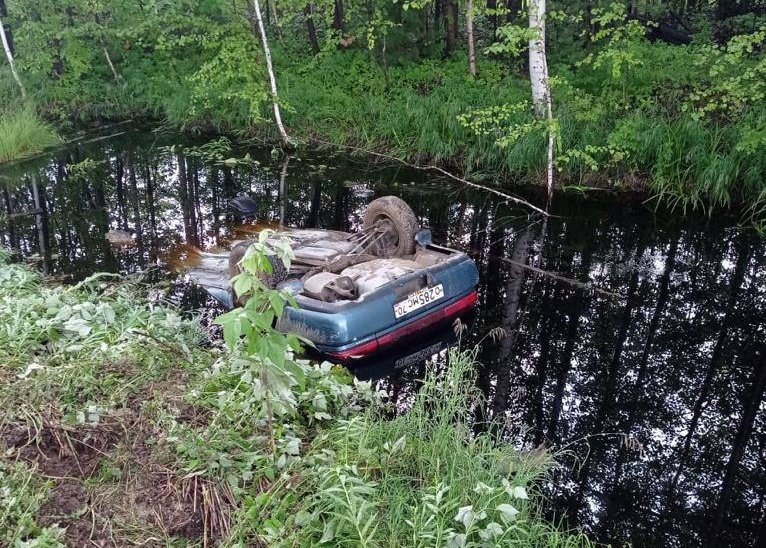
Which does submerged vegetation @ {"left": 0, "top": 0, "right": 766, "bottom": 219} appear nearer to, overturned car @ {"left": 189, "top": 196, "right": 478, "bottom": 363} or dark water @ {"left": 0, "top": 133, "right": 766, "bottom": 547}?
dark water @ {"left": 0, "top": 133, "right": 766, "bottom": 547}

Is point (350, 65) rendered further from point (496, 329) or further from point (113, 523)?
point (113, 523)

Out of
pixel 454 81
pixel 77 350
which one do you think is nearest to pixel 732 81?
pixel 454 81

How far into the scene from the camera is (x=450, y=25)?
13.9 metres

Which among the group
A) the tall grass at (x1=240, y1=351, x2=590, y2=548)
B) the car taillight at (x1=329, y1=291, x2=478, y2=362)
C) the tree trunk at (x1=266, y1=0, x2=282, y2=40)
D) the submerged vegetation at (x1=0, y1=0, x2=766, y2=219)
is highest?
the tree trunk at (x1=266, y1=0, x2=282, y2=40)

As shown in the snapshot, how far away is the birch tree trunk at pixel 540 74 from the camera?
940 cm

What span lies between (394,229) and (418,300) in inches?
53.4

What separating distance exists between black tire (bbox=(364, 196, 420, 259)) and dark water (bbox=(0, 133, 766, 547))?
1059 millimetres

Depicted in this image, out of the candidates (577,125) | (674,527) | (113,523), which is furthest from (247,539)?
(577,125)

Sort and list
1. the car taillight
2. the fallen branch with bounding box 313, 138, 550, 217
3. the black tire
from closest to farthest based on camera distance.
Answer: the car taillight → the black tire → the fallen branch with bounding box 313, 138, 550, 217

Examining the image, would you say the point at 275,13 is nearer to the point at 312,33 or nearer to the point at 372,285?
the point at 312,33

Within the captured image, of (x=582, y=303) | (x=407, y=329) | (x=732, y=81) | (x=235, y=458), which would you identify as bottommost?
(x=582, y=303)

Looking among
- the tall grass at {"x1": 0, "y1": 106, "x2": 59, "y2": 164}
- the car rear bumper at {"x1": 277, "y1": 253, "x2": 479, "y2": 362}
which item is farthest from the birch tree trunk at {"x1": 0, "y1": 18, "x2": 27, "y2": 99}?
the car rear bumper at {"x1": 277, "y1": 253, "x2": 479, "y2": 362}

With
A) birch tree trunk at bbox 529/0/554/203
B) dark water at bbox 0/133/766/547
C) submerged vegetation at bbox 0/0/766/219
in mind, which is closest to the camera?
dark water at bbox 0/133/766/547

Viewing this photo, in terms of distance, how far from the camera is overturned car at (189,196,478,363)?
18.3 feet
